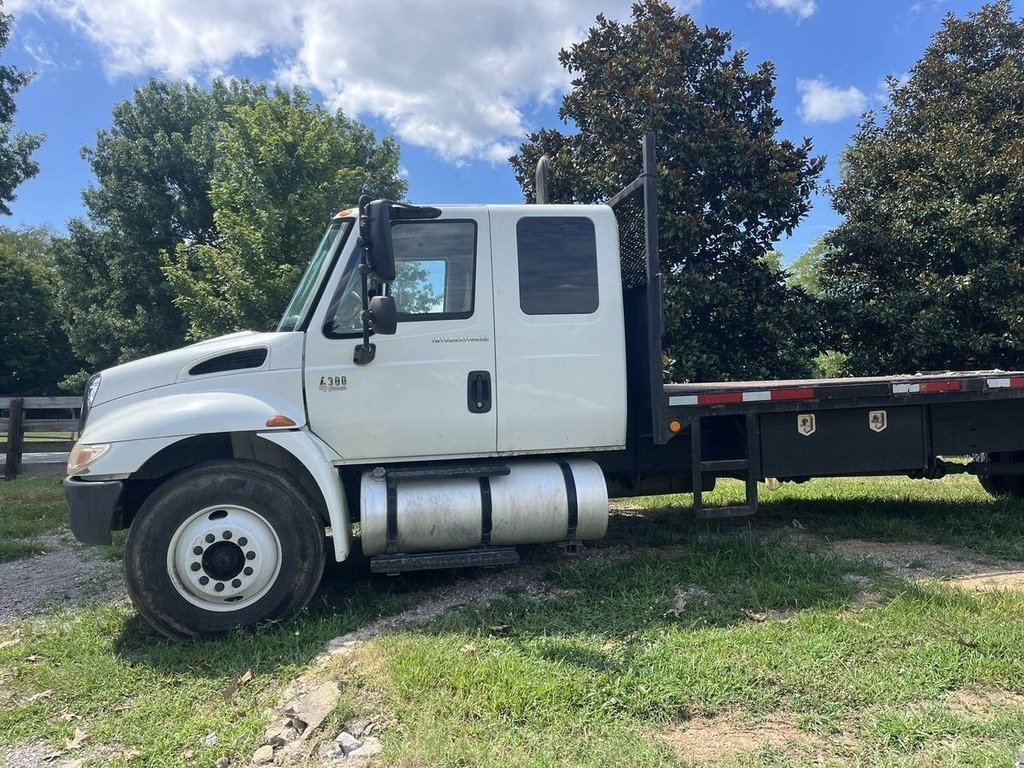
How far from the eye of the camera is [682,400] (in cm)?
477

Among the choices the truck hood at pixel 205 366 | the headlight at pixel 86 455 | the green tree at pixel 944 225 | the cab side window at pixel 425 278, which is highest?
the green tree at pixel 944 225

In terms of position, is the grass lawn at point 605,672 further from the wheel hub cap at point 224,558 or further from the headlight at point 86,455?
the headlight at point 86,455

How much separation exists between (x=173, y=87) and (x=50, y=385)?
558 inches

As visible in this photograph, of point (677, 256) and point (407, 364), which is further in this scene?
point (677, 256)

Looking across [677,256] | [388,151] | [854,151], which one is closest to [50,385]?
[388,151]

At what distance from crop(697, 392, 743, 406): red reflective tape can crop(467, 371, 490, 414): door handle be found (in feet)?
5.10

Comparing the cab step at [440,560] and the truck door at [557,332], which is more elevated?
the truck door at [557,332]

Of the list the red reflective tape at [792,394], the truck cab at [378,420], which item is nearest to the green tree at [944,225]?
the red reflective tape at [792,394]

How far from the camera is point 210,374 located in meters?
4.30

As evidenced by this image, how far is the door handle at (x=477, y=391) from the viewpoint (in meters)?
4.41

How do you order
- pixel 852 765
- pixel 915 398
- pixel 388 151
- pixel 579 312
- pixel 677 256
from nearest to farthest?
pixel 852 765
pixel 579 312
pixel 915 398
pixel 677 256
pixel 388 151

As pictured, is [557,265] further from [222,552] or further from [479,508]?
[222,552]

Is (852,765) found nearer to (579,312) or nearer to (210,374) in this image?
(579,312)

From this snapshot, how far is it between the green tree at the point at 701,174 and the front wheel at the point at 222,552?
638 centimetres
